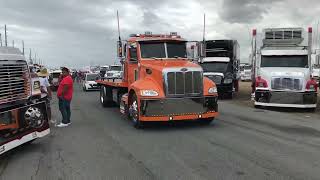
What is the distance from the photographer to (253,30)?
19344 millimetres

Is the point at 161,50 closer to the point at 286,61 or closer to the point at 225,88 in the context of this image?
the point at 286,61

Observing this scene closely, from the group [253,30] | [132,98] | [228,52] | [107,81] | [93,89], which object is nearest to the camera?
[132,98]

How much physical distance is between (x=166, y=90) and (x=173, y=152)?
3117mm

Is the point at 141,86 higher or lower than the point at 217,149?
higher

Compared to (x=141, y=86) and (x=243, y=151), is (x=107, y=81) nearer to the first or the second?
(x=141, y=86)

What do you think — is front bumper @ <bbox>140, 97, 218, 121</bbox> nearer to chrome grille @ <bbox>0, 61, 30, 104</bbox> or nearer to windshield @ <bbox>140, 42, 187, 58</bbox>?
windshield @ <bbox>140, 42, 187, 58</bbox>

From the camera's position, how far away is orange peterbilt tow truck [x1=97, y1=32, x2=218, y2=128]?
11180 mm

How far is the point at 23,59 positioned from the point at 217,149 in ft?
14.7

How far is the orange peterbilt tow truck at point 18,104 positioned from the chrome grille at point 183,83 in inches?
137

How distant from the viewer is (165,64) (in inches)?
477

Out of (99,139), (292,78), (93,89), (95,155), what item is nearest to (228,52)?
(292,78)

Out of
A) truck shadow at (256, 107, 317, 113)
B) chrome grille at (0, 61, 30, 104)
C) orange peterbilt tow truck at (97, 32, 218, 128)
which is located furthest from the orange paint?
truck shadow at (256, 107, 317, 113)

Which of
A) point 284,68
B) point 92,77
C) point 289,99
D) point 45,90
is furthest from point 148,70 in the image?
point 92,77

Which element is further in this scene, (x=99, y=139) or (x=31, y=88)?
(x=99, y=139)
